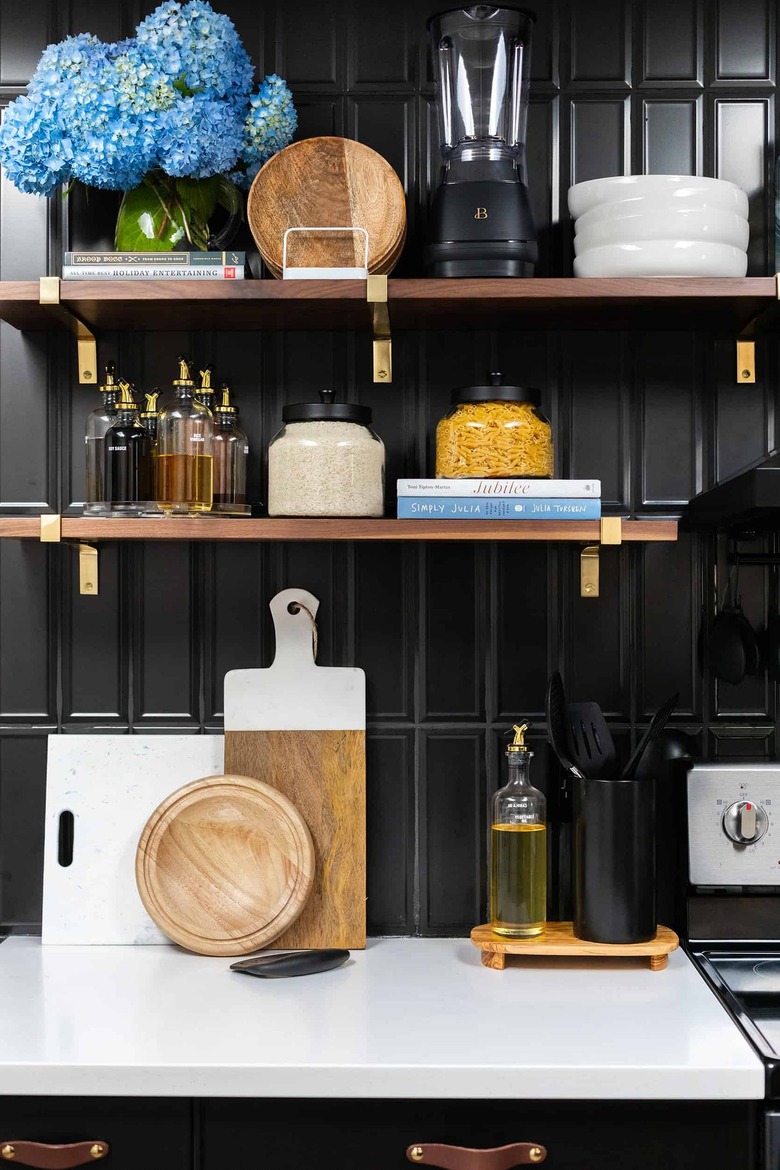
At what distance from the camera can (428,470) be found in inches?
71.6

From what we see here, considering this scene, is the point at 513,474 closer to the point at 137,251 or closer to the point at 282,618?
the point at 282,618

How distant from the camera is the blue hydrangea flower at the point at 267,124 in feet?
5.49

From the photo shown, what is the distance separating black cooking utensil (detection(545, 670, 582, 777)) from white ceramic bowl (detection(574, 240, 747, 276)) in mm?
597

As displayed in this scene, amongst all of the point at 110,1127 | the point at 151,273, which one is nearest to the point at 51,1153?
the point at 110,1127

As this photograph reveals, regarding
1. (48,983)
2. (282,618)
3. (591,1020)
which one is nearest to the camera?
(591,1020)

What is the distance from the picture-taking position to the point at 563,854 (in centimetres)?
177

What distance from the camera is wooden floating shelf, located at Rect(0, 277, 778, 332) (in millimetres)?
1581

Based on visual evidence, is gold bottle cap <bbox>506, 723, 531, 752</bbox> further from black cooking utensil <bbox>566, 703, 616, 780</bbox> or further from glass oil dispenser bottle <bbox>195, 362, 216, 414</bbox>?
glass oil dispenser bottle <bbox>195, 362, 216, 414</bbox>

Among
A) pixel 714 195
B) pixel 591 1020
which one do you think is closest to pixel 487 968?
pixel 591 1020

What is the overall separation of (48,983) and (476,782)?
2.30ft

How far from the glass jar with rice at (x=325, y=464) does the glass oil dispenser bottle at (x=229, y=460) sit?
9 cm

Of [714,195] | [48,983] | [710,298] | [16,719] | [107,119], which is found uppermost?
[107,119]

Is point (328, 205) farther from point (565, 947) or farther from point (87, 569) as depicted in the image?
point (565, 947)

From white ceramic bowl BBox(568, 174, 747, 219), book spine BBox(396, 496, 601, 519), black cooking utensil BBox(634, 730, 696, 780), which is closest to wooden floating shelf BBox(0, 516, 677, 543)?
book spine BBox(396, 496, 601, 519)
